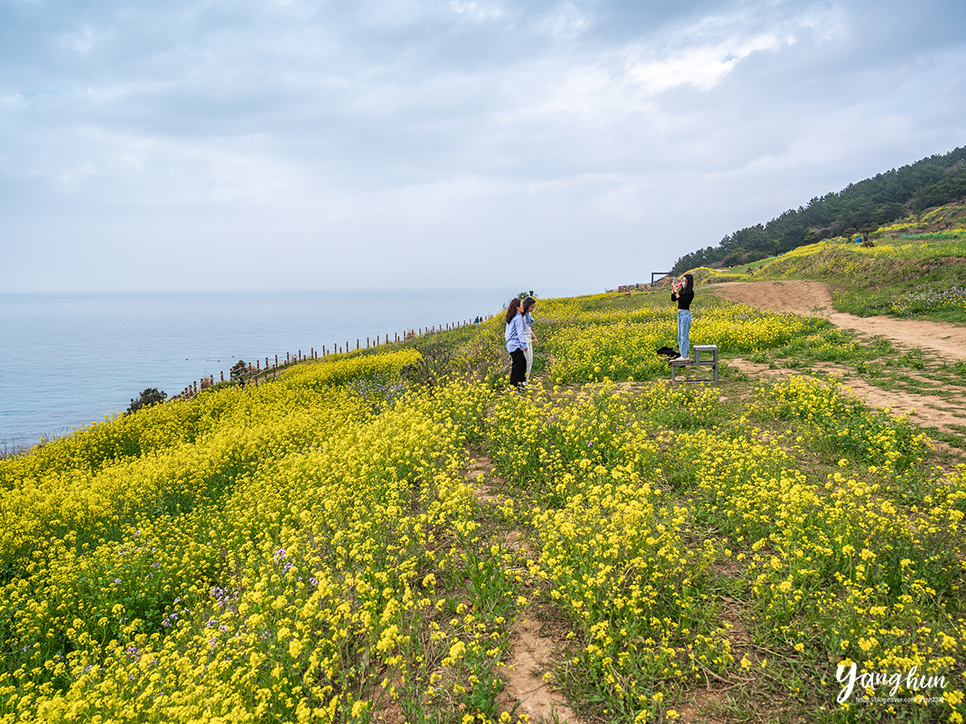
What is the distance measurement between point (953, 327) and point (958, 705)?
1684 cm

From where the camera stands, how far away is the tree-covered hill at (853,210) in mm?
59594

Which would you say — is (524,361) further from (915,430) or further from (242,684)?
(242,684)

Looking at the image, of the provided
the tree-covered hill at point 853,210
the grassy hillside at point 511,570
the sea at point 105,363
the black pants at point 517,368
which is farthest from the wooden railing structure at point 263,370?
the tree-covered hill at point 853,210

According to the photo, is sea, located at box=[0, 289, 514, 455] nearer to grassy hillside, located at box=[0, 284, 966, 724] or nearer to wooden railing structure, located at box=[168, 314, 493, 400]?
wooden railing structure, located at box=[168, 314, 493, 400]

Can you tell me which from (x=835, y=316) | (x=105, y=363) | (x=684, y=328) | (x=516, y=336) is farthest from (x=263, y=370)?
(x=105, y=363)

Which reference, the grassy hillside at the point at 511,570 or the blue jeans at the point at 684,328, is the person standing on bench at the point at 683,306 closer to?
the blue jeans at the point at 684,328

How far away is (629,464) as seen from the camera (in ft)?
20.7

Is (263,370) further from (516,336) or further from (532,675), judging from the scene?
(532,675)

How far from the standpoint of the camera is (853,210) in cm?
7369

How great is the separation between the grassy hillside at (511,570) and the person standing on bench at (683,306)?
4.96ft

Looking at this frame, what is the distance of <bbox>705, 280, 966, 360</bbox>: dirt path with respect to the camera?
12.9 m

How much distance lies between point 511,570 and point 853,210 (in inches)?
3634

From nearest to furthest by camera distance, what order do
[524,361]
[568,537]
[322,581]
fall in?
[322,581]
[568,537]
[524,361]

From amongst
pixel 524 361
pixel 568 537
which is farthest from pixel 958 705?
pixel 524 361
